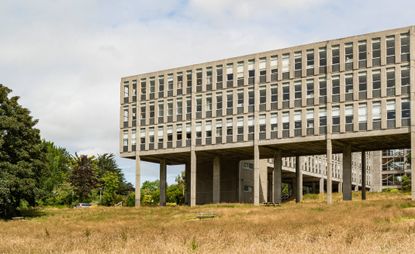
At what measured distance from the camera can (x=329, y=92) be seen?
71938 mm

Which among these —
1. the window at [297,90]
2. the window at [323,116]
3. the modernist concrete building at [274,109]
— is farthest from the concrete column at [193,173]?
the window at [323,116]

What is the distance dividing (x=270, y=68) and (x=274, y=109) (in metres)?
5.05

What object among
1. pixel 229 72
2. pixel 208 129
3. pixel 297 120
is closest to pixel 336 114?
pixel 297 120

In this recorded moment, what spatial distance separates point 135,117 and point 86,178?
125 ft

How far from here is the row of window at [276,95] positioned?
225 feet

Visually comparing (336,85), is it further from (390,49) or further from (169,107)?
(169,107)

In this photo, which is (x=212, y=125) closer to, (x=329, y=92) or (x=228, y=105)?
(x=228, y=105)

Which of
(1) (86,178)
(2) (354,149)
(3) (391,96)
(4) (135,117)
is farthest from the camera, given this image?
(1) (86,178)

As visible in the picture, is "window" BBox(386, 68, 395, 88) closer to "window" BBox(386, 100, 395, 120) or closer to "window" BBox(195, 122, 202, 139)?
"window" BBox(386, 100, 395, 120)

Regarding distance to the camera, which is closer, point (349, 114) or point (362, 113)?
point (362, 113)

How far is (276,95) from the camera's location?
76250 millimetres

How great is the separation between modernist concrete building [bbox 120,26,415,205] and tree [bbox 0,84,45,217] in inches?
794

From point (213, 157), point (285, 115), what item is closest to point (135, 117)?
point (213, 157)

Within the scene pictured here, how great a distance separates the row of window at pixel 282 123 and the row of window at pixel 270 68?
173 inches
